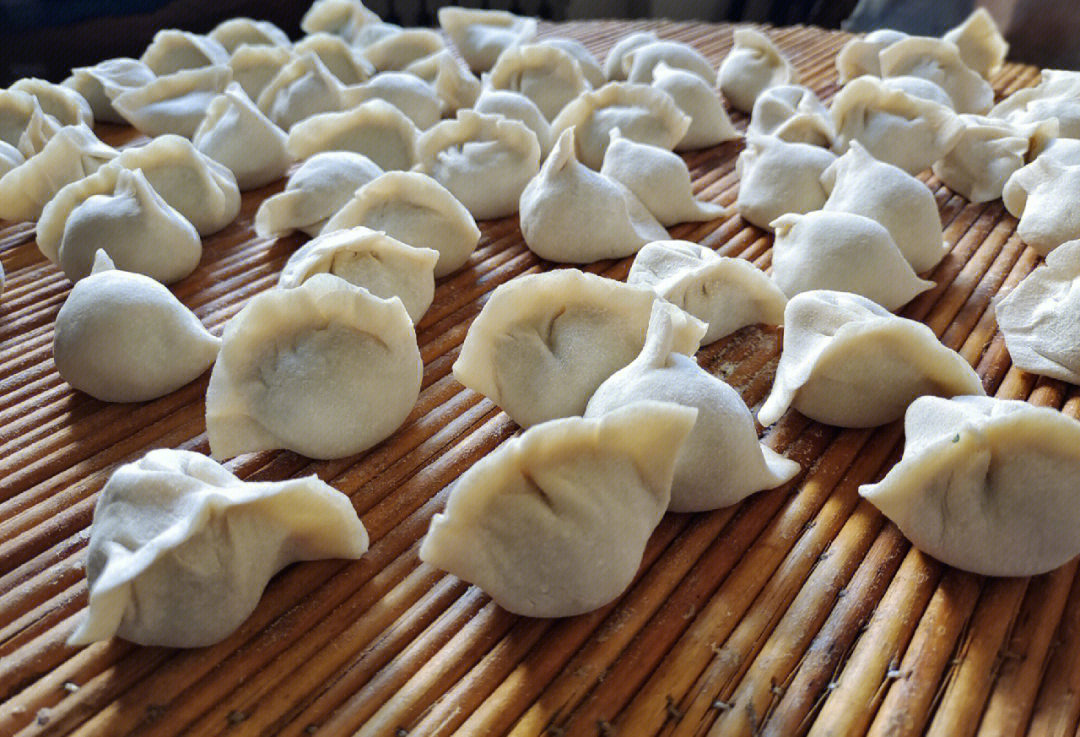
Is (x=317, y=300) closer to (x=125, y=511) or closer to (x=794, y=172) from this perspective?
(x=125, y=511)

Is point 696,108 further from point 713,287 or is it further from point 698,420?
point 698,420

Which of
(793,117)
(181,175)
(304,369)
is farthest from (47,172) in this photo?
(793,117)

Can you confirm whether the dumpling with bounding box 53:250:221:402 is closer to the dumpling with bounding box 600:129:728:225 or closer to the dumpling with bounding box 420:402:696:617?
the dumpling with bounding box 420:402:696:617

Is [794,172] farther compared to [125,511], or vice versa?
[794,172]

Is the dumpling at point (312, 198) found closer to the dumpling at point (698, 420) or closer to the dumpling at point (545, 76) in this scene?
the dumpling at point (545, 76)

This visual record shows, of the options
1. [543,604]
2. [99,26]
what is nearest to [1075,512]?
[543,604]

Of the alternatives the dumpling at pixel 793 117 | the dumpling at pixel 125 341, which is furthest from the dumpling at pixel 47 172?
the dumpling at pixel 793 117
